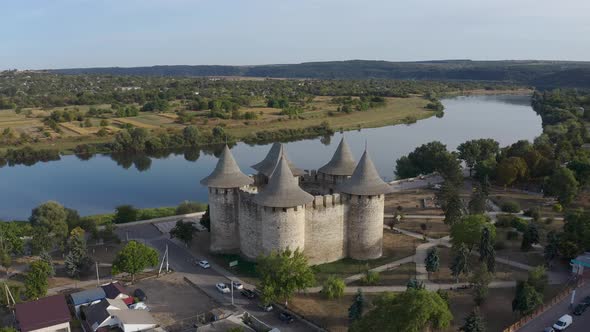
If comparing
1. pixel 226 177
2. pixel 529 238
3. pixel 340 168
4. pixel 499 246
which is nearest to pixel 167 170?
pixel 226 177

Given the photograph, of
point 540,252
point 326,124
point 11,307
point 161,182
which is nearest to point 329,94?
point 326,124

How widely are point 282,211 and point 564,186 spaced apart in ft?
86.0

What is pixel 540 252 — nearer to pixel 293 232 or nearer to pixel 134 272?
pixel 293 232

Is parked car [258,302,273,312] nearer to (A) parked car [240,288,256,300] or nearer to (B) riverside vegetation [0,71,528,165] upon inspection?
(A) parked car [240,288,256,300]

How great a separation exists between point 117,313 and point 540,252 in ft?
87.3

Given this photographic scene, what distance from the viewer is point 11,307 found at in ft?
81.3

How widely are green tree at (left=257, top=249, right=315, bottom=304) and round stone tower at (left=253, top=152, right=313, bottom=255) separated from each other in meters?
2.69

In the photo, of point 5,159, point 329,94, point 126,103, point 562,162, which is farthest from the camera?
point 329,94

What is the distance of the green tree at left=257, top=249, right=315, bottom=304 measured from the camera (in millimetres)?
24859

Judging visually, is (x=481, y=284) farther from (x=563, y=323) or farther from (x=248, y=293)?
(x=248, y=293)

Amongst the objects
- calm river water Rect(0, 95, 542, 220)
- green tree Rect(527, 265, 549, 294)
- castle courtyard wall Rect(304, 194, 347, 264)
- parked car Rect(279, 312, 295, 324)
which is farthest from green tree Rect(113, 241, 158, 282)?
calm river water Rect(0, 95, 542, 220)

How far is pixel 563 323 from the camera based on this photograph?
22656 millimetres

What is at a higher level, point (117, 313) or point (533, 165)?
point (533, 165)

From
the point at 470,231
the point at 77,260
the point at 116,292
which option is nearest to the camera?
the point at 116,292
